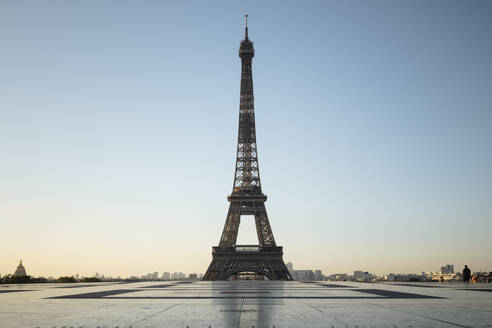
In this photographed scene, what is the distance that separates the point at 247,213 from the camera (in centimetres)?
8638

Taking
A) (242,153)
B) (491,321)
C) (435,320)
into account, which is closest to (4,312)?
(435,320)

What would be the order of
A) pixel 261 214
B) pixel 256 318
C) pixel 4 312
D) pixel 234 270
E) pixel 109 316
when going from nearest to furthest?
1. pixel 256 318
2. pixel 109 316
3. pixel 4 312
4. pixel 234 270
5. pixel 261 214

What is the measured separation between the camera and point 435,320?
28.1 feet

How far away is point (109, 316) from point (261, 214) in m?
75.0

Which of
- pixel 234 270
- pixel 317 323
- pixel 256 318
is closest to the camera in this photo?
pixel 317 323

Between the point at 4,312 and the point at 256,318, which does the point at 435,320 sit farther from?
the point at 4,312

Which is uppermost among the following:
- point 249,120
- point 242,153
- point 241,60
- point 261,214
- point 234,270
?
point 241,60

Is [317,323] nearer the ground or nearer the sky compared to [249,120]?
nearer the ground

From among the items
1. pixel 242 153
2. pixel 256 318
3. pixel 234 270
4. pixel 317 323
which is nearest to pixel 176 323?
pixel 256 318

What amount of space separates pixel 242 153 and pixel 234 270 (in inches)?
964

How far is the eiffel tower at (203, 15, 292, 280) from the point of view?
7812cm

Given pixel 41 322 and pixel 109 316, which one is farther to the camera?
pixel 109 316

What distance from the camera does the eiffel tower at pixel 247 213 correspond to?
78125 millimetres

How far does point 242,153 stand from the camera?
290ft
